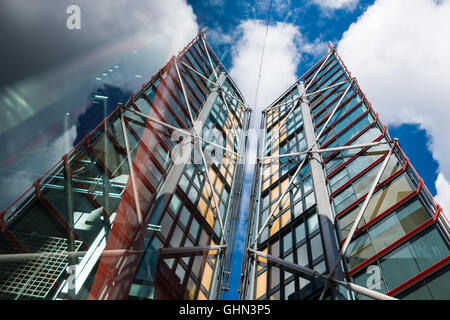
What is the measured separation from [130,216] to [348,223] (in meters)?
11.8

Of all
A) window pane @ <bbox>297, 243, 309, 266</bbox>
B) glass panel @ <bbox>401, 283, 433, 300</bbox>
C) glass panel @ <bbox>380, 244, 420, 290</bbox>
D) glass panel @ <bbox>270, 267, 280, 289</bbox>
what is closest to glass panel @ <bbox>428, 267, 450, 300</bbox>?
glass panel @ <bbox>401, 283, 433, 300</bbox>

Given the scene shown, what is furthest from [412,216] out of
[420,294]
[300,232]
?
[300,232]

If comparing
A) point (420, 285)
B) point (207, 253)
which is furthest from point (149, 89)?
point (420, 285)

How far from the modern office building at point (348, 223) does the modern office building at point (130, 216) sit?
3334 millimetres

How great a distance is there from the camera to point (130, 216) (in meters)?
11.4

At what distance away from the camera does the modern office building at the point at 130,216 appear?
7.75 metres

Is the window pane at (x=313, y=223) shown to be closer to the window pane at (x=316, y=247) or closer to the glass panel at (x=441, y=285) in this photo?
the window pane at (x=316, y=247)

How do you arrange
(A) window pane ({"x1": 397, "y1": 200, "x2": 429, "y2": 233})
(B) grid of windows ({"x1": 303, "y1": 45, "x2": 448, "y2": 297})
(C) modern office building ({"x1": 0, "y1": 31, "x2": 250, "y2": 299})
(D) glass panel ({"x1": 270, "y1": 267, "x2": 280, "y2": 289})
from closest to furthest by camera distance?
(C) modern office building ({"x1": 0, "y1": 31, "x2": 250, "y2": 299})
(A) window pane ({"x1": 397, "y1": 200, "x2": 429, "y2": 233})
(B) grid of windows ({"x1": 303, "y1": 45, "x2": 448, "y2": 297})
(D) glass panel ({"x1": 270, "y1": 267, "x2": 280, "y2": 289})

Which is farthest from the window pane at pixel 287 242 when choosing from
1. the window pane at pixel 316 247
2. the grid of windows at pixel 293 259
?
the window pane at pixel 316 247

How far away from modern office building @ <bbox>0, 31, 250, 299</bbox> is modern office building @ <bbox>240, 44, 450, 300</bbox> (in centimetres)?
333

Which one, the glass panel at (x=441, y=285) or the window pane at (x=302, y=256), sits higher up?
the window pane at (x=302, y=256)

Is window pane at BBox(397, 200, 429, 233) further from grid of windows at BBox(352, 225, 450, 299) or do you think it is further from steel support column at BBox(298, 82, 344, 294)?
steel support column at BBox(298, 82, 344, 294)

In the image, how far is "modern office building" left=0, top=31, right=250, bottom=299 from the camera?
25.4 ft
